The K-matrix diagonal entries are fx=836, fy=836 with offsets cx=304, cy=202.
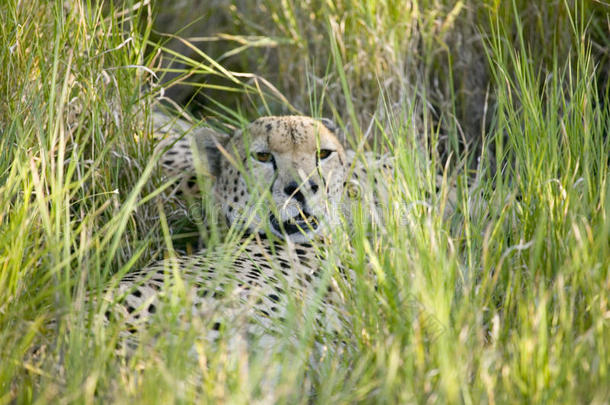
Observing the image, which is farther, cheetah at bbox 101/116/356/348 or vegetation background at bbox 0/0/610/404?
cheetah at bbox 101/116/356/348

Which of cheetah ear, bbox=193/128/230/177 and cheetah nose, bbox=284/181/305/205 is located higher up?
cheetah ear, bbox=193/128/230/177

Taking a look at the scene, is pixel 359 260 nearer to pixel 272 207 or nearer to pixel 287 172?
pixel 272 207

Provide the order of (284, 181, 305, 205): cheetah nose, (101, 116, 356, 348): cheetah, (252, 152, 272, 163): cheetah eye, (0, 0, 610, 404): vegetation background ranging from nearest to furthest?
(0, 0, 610, 404): vegetation background
(101, 116, 356, 348): cheetah
(284, 181, 305, 205): cheetah nose
(252, 152, 272, 163): cheetah eye

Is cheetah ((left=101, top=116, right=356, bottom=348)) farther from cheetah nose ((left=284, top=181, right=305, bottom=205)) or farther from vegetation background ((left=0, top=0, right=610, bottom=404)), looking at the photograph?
vegetation background ((left=0, top=0, right=610, bottom=404))

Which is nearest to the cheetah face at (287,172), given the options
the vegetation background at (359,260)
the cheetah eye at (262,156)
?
the cheetah eye at (262,156)

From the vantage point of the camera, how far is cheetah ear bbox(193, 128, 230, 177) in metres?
3.21

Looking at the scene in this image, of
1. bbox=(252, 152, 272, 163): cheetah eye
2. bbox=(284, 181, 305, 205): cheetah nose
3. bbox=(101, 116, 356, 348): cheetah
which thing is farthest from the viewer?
bbox=(252, 152, 272, 163): cheetah eye

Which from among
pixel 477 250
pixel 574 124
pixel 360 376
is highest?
pixel 574 124

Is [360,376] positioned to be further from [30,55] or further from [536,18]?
[536,18]

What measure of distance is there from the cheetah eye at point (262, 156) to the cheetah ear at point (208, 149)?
0.19 metres

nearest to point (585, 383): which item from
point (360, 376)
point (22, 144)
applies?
point (360, 376)

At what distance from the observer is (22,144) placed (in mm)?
2277

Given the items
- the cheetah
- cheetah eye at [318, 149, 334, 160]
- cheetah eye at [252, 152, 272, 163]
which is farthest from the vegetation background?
cheetah eye at [318, 149, 334, 160]

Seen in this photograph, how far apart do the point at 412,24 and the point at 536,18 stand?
54cm
